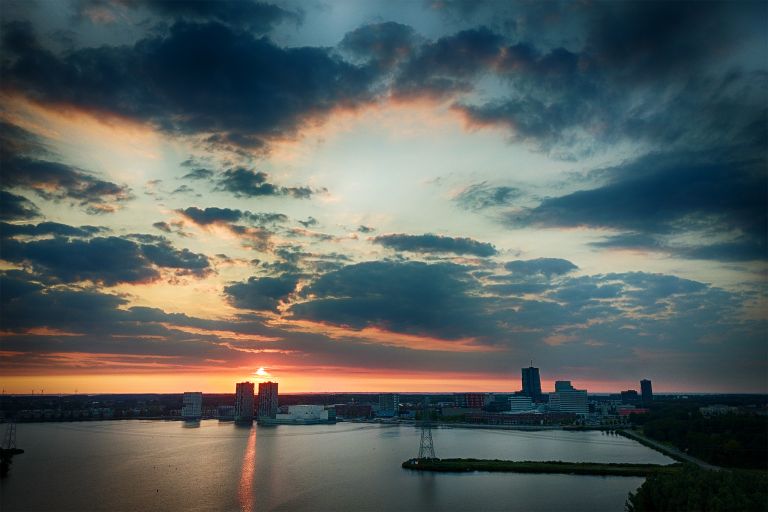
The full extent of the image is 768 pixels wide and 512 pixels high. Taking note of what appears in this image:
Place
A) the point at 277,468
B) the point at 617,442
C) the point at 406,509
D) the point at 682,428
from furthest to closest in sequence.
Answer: the point at 617,442 < the point at 682,428 < the point at 277,468 < the point at 406,509

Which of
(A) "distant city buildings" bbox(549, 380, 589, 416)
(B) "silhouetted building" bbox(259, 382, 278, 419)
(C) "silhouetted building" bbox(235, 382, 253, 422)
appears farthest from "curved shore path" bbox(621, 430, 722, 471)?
(C) "silhouetted building" bbox(235, 382, 253, 422)

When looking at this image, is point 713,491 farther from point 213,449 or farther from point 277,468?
point 213,449

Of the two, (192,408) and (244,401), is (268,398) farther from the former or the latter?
(192,408)

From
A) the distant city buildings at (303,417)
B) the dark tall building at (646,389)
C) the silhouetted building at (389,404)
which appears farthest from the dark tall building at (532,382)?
the distant city buildings at (303,417)

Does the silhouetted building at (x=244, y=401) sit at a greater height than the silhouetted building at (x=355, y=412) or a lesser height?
greater

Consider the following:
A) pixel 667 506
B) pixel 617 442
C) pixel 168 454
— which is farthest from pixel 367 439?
pixel 667 506

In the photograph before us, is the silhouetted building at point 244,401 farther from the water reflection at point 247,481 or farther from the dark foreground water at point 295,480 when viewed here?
the water reflection at point 247,481

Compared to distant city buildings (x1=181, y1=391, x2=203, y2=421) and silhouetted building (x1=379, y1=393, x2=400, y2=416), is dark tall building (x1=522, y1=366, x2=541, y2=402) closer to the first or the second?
silhouetted building (x1=379, y1=393, x2=400, y2=416)

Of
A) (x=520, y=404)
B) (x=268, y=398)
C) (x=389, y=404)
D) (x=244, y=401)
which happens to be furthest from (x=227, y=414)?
(x=520, y=404)
